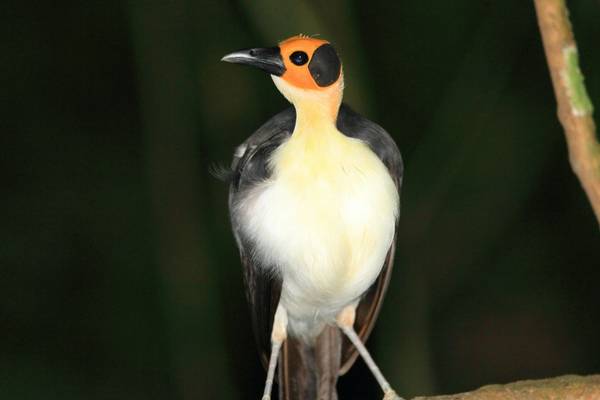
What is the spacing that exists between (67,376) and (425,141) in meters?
2.41

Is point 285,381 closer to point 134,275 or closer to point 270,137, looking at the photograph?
point 270,137

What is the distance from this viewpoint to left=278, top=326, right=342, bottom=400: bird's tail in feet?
15.5

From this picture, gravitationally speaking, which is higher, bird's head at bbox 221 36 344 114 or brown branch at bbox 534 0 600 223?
bird's head at bbox 221 36 344 114

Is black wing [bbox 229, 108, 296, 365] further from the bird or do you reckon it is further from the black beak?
the black beak

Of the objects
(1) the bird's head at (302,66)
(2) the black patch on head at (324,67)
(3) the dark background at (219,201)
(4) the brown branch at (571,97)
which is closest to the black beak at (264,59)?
(1) the bird's head at (302,66)


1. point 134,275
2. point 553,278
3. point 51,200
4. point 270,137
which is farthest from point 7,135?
point 553,278

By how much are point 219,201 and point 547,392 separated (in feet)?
10.5

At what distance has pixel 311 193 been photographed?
13.0 ft

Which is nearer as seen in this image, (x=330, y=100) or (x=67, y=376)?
(x=330, y=100)

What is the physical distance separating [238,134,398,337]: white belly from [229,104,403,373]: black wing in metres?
0.09

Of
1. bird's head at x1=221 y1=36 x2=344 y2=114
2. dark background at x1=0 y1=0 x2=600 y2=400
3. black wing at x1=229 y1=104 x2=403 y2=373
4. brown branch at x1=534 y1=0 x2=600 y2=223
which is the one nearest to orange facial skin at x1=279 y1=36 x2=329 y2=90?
bird's head at x1=221 y1=36 x2=344 y2=114

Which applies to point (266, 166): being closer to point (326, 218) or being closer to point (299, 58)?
point (326, 218)

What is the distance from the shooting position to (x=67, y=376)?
21.1 feet

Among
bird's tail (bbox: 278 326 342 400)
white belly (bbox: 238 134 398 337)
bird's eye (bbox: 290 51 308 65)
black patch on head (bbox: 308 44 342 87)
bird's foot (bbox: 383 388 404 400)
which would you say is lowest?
bird's foot (bbox: 383 388 404 400)
